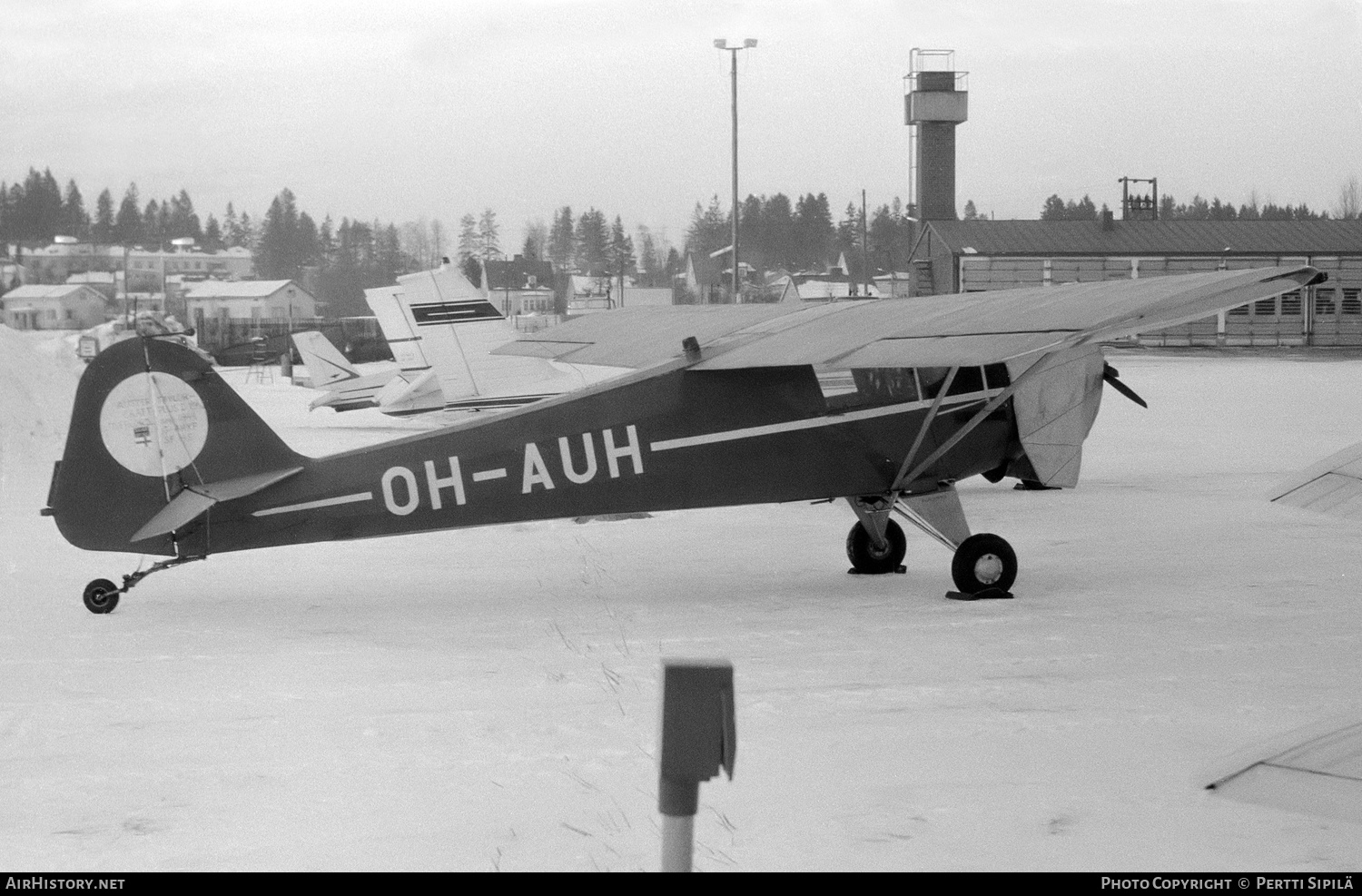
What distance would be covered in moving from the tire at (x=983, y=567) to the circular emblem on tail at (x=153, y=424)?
5.07 metres

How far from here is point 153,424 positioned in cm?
822

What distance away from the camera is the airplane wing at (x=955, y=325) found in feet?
25.5

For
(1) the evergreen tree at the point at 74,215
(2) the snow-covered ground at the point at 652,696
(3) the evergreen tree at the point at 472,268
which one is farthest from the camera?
(3) the evergreen tree at the point at 472,268

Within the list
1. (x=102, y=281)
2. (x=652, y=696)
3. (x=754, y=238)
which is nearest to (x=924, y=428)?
(x=652, y=696)

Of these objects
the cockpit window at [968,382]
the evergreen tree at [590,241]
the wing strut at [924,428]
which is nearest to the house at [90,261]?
the wing strut at [924,428]

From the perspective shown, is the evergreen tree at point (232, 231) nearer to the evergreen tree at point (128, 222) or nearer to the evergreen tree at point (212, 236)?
the evergreen tree at point (212, 236)

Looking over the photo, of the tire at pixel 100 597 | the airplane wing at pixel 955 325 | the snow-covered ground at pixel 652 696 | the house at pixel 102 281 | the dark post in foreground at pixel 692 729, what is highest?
the house at pixel 102 281

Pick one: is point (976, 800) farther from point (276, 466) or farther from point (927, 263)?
point (927, 263)

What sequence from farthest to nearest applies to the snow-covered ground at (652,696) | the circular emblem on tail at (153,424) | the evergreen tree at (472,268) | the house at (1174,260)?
1. the evergreen tree at (472,268)
2. the house at (1174,260)
3. the circular emblem on tail at (153,424)
4. the snow-covered ground at (652,696)

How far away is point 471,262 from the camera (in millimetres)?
68500

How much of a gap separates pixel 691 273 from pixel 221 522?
7802 cm

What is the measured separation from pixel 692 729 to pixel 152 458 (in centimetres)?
668

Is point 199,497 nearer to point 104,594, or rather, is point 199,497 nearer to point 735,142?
point 104,594

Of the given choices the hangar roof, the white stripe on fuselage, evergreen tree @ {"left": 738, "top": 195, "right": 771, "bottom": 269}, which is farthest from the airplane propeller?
evergreen tree @ {"left": 738, "top": 195, "right": 771, "bottom": 269}
